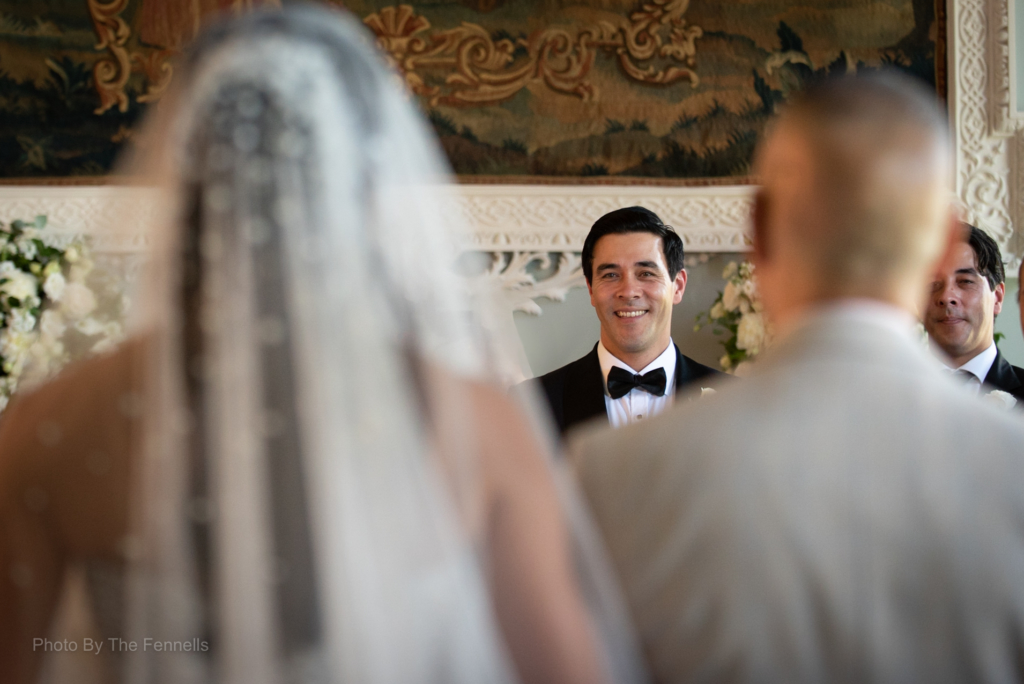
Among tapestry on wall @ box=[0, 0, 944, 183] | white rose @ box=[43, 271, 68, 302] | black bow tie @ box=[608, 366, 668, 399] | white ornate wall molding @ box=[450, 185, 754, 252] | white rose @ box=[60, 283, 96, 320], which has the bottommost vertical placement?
white rose @ box=[60, 283, 96, 320]

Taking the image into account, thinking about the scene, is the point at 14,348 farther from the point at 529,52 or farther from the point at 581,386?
the point at 529,52

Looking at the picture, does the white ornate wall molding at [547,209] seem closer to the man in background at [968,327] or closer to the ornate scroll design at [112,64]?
the ornate scroll design at [112,64]

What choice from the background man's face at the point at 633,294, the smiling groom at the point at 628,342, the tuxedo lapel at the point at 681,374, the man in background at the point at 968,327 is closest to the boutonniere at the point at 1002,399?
the man in background at the point at 968,327

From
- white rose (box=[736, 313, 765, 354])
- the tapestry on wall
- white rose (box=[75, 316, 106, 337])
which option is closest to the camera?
white rose (box=[75, 316, 106, 337])

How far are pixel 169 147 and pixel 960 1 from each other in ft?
15.0

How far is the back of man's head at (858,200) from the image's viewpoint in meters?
1.28

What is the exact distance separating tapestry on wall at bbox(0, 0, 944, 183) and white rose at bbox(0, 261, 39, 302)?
669 mm

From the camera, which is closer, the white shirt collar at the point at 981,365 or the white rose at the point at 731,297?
the white shirt collar at the point at 981,365

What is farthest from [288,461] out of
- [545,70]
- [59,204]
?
[59,204]

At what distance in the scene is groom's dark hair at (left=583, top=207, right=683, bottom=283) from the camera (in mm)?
4117

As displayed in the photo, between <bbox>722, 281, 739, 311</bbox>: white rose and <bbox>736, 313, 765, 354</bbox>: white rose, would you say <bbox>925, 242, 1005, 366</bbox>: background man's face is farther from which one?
<bbox>722, 281, 739, 311</bbox>: white rose

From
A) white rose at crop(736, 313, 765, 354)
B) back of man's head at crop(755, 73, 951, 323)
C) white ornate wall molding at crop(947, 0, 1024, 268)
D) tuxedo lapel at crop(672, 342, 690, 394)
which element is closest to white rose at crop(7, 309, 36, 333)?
tuxedo lapel at crop(672, 342, 690, 394)

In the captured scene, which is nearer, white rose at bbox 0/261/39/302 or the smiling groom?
the smiling groom

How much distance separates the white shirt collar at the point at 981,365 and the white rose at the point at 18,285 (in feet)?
13.4
